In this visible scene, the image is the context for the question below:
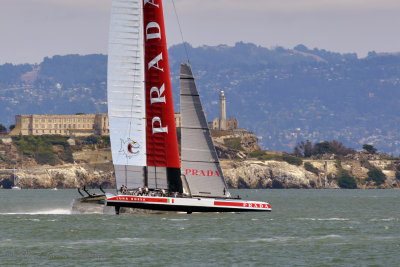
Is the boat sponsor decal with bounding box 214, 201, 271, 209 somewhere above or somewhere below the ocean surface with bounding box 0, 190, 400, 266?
above

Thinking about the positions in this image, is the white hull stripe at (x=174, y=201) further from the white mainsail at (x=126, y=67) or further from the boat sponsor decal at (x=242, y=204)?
the white mainsail at (x=126, y=67)

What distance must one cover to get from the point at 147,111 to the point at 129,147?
2.28 m

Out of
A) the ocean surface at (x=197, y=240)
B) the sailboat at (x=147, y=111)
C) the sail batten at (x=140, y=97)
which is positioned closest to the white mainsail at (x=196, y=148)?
the sailboat at (x=147, y=111)

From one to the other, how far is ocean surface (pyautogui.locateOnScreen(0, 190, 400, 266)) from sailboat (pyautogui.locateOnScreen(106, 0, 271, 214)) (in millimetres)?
1734

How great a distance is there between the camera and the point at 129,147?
54.4 meters

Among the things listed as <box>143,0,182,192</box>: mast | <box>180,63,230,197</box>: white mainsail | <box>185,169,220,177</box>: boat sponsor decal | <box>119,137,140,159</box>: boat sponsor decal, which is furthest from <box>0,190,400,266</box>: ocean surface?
<box>119,137,140,159</box>: boat sponsor decal

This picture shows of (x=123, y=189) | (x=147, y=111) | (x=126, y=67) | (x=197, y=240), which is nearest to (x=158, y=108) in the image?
(x=147, y=111)

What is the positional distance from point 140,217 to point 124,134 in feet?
16.1

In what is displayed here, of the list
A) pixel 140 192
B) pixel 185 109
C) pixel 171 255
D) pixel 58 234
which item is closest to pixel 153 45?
pixel 185 109

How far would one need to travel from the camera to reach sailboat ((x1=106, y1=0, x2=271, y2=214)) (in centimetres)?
5388

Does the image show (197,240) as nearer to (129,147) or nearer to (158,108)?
(129,147)

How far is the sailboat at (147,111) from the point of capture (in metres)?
53.9

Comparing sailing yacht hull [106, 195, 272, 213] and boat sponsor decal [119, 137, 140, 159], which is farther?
boat sponsor decal [119, 137, 140, 159]

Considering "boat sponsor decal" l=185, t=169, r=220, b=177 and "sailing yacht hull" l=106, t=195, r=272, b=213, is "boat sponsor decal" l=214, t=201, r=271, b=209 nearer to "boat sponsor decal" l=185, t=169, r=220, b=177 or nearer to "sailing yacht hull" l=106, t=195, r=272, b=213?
"sailing yacht hull" l=106, t=195, r=272, b=213
